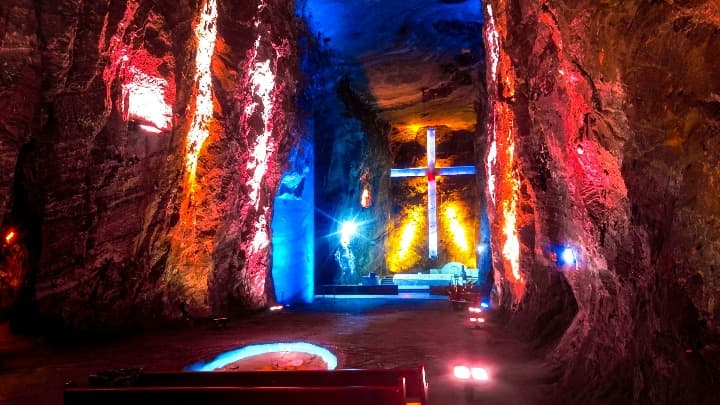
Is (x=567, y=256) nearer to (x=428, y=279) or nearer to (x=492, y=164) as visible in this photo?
(x=492, y=164)

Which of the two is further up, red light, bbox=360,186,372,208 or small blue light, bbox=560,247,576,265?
red light, bbox=360,186,372,208

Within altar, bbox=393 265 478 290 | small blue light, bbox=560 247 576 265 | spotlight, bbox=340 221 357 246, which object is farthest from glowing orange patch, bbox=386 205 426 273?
small blue light, bbox=560 247 576 265

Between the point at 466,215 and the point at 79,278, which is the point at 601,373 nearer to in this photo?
the point at 79,278

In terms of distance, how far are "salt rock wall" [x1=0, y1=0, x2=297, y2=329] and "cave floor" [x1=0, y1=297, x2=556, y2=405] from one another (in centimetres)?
112

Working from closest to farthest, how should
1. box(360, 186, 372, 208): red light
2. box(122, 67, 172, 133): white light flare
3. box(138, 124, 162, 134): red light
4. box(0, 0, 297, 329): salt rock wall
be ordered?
box(0, 0, 297, 329): salt rock wall < box(122, 67, 172, 133): white light flare < box(138, 124, 162, 134): red light < box(360, 186, 372, 208): red light

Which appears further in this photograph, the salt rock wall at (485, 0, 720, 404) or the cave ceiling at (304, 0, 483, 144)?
the cave ceiling at (304, 0, 483, 144)

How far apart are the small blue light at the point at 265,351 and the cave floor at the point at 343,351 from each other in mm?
127

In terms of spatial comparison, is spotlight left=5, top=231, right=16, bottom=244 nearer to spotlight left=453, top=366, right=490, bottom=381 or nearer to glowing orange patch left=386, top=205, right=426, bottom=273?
spotlight left=453, top=366, right=490, bottom=381

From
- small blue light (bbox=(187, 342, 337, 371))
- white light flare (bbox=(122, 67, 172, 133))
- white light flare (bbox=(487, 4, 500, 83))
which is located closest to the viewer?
small blue light (bbox=(187, 342, 337, 371))

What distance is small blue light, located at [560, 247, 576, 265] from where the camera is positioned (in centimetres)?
578

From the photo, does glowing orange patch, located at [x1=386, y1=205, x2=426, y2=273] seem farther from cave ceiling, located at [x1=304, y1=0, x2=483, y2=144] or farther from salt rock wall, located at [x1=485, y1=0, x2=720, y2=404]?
salt rock wall, located at [x1=485, y1=0, x2=720, y2=404]

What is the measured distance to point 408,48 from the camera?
15.0 m

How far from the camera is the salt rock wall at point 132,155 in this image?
7.48 meters

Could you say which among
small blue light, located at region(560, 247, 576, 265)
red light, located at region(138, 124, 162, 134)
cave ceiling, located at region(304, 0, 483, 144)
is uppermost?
cave ceiling, located at region(304, 0, 483, 144)
